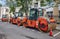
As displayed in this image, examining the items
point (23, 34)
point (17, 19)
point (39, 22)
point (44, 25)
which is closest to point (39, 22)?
point (39, 22)

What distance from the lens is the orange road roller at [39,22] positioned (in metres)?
24.0

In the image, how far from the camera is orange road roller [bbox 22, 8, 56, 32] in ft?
78.9

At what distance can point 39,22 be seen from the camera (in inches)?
1000

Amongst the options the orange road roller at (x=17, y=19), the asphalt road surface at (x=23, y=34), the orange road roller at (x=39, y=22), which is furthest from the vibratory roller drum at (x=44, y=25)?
the orange road roller at (x=17, y=19)

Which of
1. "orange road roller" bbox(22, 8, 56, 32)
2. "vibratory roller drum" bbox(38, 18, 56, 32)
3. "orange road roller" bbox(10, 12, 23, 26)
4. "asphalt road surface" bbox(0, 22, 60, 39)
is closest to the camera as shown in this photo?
"asphalt road surface" bbox(0, 22, 60, 39)

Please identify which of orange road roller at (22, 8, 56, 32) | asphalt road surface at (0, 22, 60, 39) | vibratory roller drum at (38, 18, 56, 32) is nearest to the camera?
asphalt road surface at (0, 22, 60, 39)

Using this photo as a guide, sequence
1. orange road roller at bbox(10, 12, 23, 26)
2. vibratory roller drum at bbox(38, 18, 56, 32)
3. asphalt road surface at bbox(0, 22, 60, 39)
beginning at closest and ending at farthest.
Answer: asphalt road surface at bbox(0, 22, 60, 39), vibratory roller drum at bbox(38, 18, 56, 32), orange road roller at bbox(10, 12, 23, 26)

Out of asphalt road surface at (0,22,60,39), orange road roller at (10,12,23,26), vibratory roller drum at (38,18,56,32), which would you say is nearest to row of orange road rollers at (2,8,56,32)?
vibratory roller drum at (38,18,56,32)

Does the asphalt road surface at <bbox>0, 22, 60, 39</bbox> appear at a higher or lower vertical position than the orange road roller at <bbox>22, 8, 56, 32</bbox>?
lower

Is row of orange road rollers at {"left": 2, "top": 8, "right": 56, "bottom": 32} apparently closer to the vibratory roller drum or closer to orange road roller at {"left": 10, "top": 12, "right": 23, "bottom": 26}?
the vibratory roller drum

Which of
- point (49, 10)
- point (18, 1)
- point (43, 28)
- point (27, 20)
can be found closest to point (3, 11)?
point (18, 1)

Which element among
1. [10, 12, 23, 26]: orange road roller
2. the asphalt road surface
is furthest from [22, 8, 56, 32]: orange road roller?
[10, 12, 23, 26]: orange road roller

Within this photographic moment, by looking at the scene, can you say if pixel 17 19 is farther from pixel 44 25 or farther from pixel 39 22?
pixel 44 25

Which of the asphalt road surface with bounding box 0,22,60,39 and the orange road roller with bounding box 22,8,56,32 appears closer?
the asphalt road surface with bounding box 0,22,60,39
